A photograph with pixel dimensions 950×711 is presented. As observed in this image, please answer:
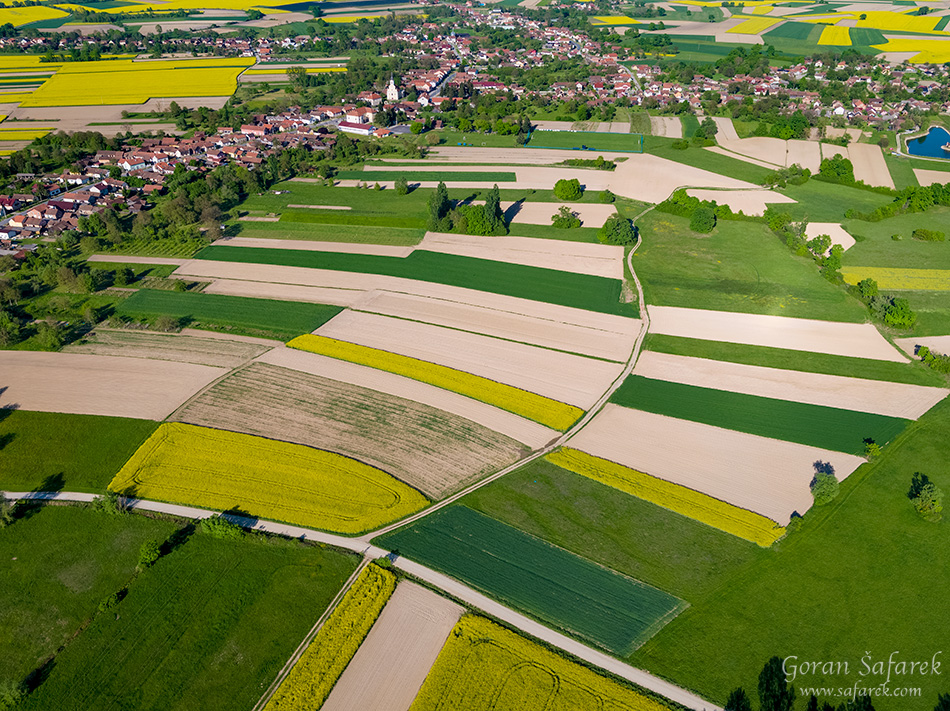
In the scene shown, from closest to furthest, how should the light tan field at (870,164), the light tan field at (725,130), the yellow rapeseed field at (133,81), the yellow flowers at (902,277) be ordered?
1. the yellow flowers at (902,277)
2. the light tan field at (870,164)
3. the light tan field at (725,130)
4. the yellow rapeseed field at (133,81)

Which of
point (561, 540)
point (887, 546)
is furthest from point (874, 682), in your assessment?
point (561, 540)

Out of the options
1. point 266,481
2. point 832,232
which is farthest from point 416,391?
point 832,232

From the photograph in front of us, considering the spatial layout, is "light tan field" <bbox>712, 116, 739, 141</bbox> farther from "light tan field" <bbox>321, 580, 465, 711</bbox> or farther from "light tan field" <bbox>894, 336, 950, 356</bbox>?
"light tan field" <bbox>321, 580, 465, 711</bbox>

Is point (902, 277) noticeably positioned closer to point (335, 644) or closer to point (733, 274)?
point (733, 274)

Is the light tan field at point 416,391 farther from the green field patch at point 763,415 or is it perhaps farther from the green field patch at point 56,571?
the green field patch at point 56,571

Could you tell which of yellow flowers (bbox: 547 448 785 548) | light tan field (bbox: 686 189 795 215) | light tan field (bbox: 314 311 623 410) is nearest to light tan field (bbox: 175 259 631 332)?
light tan field (bbox: 314 311 623 410)

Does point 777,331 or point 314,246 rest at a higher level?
point 314,246

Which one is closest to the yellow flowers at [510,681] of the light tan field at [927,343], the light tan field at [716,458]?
the light tan field at [716,458]
